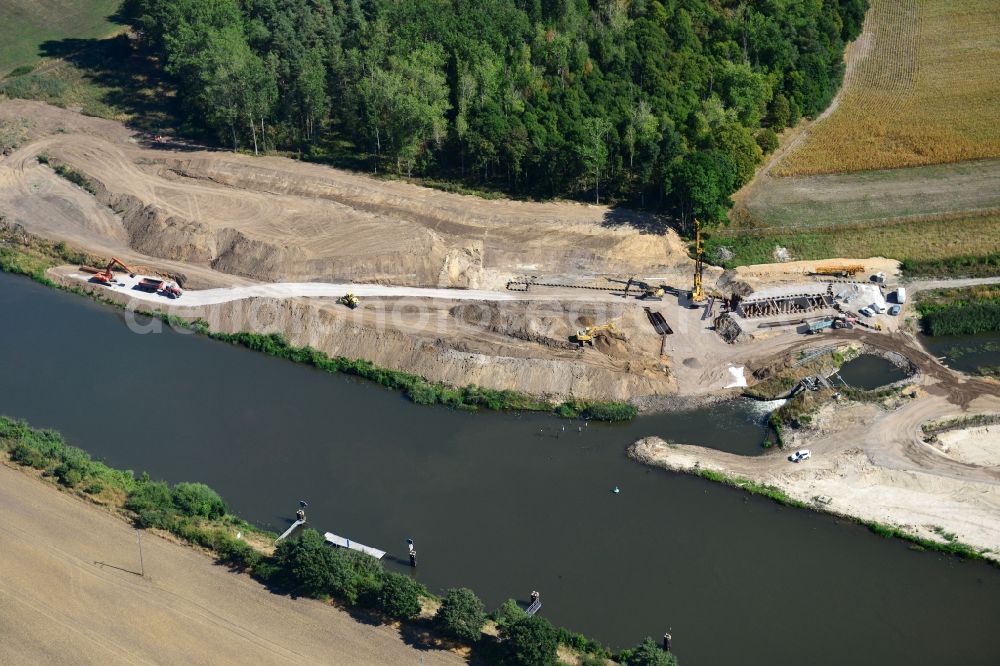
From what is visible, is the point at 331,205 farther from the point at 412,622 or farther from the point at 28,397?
the point at 412,622

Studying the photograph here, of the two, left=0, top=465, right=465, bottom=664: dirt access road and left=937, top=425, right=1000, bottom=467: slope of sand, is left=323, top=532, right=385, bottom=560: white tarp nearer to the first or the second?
left=0, top=465, right=465, bottom=664: dirt access road

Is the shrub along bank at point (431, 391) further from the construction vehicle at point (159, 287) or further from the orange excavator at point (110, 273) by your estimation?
the orange excavator at point (110, 273)

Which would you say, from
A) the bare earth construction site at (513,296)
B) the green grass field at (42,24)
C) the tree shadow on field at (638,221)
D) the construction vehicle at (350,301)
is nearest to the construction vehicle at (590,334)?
the bare earth construction site at (513,296)

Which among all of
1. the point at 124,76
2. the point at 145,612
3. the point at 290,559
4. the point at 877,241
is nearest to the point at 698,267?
the point at 877,241

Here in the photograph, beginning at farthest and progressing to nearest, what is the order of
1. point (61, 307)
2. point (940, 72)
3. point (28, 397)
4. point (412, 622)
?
point (940, 72) < point (61, 307) < point (28, 397) < point (412, 622)

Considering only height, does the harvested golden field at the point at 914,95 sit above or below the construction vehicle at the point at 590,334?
above

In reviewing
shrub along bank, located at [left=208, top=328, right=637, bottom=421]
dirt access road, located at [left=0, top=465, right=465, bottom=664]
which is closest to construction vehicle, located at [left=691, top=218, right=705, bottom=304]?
shrub along bank, located at [left=208, top=328, right=637, bottom=421]

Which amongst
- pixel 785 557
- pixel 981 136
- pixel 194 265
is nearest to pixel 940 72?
pixel 981 136
